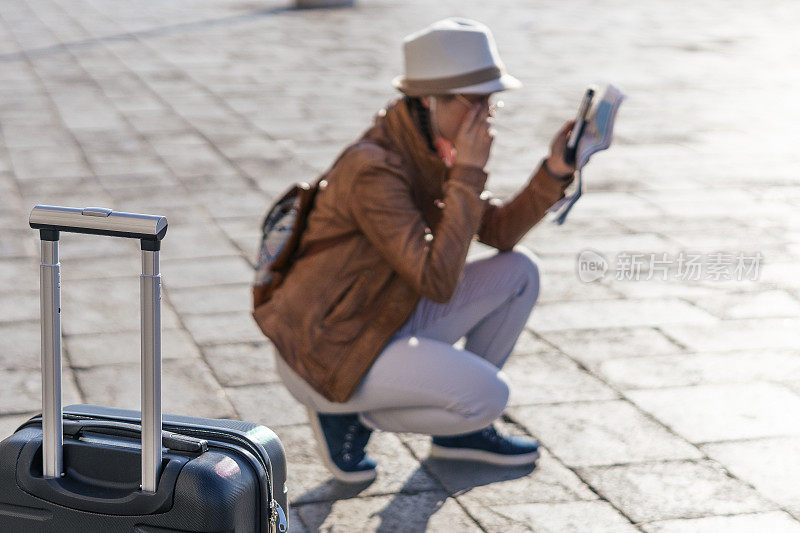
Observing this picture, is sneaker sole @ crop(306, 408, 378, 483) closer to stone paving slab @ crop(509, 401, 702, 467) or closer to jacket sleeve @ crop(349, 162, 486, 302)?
jacket sleeve @ crop(349, 162, 486, 302)

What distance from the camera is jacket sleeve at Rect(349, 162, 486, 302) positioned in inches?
118

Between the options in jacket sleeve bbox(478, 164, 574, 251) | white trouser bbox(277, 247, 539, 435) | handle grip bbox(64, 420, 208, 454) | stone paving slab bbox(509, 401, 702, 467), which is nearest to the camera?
handle grip bbox(64, 420, 208, 454)

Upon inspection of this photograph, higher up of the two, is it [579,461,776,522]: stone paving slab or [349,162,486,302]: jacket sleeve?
[349,162,486,302]: jacket sleeve

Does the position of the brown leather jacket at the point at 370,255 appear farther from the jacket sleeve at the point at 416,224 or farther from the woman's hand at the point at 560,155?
the woman's hand at the point at 560,155

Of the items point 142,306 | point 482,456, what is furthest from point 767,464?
point 142,306

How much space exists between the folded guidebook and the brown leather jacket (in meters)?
0.27

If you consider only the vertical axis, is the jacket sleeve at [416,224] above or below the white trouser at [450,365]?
above

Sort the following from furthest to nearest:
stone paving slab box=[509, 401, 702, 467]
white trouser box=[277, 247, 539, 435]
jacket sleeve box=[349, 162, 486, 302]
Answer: stone paving slab box=[509, 401, 702, 467] → white trouser box=[277, 247, 539, 435] → jacket sleeve box=[349, 162, 486, 302]

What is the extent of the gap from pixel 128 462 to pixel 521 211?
175cm

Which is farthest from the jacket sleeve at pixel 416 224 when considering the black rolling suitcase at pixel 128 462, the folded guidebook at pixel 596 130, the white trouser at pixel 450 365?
the black rolling suitcase at pixel 128 462

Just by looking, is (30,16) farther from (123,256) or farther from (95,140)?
(123,256)

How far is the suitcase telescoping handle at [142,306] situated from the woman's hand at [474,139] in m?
1.31

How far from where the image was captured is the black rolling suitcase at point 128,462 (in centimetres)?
189

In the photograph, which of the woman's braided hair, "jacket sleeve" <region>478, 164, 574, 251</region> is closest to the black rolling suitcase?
the woman's braided hair
